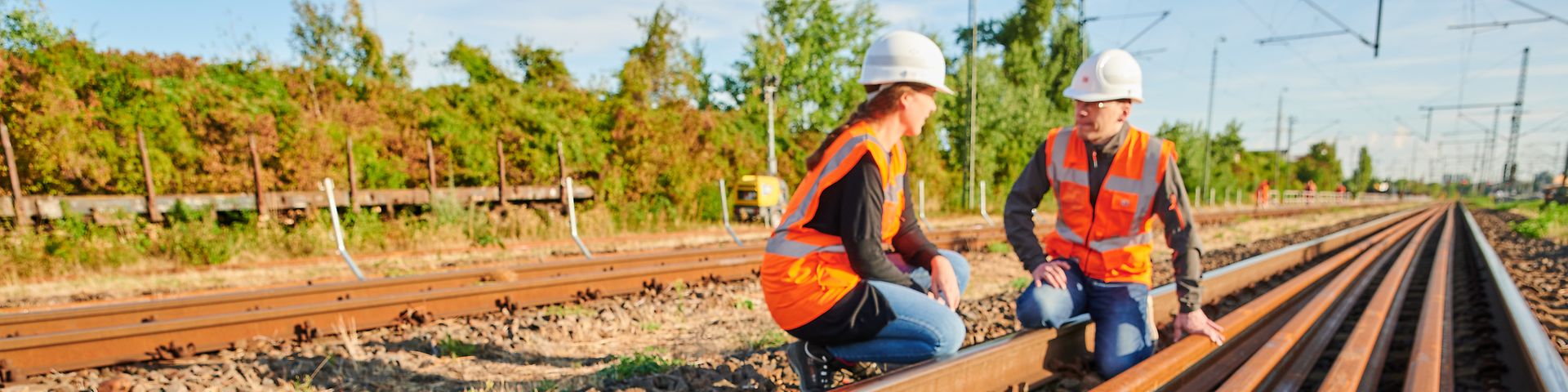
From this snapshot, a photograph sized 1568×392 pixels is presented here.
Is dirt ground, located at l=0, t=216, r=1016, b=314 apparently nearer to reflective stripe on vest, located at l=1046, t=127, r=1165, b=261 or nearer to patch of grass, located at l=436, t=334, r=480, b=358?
patch of grass, located at l=436, t=334, r=480, b=358

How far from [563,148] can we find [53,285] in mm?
7290

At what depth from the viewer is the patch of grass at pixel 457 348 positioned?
4.12 meters

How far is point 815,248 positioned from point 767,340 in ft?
7.11

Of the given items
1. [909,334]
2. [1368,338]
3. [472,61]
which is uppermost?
[472,61]

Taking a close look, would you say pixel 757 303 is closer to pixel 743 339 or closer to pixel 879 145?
pixel 743 339

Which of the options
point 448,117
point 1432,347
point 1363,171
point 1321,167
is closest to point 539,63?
point 448,117

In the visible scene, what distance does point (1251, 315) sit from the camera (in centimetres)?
383

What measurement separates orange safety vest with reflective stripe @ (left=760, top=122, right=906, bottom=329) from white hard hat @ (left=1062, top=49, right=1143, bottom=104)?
1.21 metres

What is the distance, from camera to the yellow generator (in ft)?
43.0

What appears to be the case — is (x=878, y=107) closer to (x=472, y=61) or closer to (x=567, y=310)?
(x=567, y=310)

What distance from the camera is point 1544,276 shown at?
7094mm

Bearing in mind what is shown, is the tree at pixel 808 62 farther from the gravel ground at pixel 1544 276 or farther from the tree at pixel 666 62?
the gravel ground at pixel 1544 276

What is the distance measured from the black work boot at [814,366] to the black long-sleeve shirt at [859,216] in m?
0.36

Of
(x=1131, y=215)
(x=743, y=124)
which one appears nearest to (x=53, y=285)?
(x=1131, y=215)
